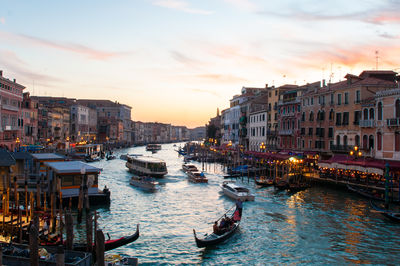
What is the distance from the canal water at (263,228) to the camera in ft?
44.8

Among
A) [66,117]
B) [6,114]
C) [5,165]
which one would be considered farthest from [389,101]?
[66,117]

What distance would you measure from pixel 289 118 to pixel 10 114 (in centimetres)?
3198

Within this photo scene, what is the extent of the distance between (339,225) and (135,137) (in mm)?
139586

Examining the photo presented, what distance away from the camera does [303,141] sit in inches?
1529

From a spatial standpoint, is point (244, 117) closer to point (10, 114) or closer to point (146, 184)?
point (146, 184)

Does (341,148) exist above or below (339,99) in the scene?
below

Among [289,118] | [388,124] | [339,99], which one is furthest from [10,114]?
[388,124]

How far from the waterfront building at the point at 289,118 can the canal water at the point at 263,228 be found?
48.5 feet

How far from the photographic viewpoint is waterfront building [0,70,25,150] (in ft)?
130

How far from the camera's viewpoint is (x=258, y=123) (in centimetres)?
5200

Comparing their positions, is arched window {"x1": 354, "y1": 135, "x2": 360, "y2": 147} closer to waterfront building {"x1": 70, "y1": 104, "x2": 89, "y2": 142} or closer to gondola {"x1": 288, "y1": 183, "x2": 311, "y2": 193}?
gondola {"x1": 288, "y1": 183, "x2": 311, "y2": 193}

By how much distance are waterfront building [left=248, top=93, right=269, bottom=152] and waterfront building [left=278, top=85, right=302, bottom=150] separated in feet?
13.6

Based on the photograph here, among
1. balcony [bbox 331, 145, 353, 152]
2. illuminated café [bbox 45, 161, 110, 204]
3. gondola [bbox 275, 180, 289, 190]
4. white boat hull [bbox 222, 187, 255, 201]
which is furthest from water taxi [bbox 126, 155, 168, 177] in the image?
balcony [bbox 331, 145, 353, 152]

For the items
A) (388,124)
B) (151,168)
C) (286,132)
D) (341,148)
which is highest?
(388,124)
